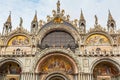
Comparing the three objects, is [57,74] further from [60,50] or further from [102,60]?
[102,60]

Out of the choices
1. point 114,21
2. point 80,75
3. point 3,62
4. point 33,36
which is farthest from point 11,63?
point 114,21

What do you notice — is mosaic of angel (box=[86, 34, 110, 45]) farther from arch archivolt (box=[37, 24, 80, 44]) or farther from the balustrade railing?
the balustrade railing

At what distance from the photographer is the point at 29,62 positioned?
23.5 m

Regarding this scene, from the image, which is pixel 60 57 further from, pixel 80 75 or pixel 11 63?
pixel 11 63

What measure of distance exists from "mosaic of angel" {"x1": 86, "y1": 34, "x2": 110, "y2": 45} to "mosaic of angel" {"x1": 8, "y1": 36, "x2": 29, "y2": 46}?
7.89 metres

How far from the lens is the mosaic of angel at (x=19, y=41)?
25.8m

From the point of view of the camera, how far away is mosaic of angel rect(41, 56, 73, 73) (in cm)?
2375

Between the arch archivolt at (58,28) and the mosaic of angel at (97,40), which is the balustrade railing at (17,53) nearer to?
the arch archivolt at (58,28)

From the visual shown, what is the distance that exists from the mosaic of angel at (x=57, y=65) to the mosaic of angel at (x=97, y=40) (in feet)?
12.8

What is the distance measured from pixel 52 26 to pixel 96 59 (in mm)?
7227

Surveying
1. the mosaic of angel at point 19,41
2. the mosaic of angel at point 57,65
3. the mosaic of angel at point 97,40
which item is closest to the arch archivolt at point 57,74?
the mosaic of angel at point 57,65

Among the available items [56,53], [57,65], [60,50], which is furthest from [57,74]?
[60,50]

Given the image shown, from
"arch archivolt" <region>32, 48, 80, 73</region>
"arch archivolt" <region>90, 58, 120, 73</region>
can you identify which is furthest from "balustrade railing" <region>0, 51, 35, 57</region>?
"arch archivolt" <region>90, 58, 120, 73</region>

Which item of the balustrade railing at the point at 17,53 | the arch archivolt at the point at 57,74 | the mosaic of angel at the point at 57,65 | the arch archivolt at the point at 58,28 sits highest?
the arch archivolt at the point at 58,28
